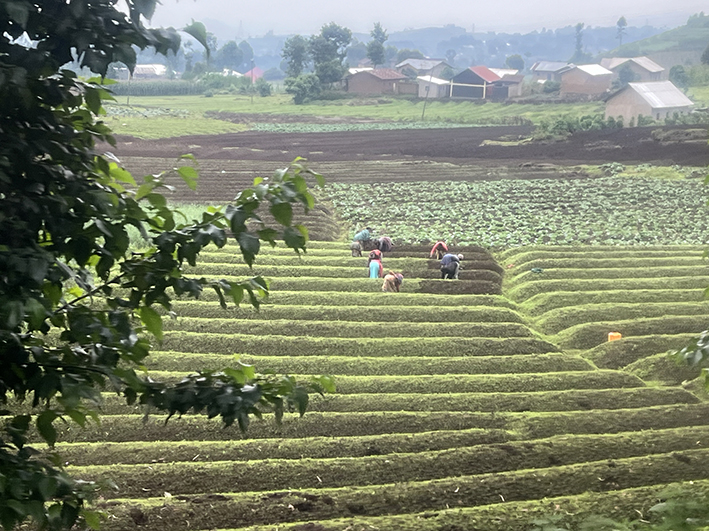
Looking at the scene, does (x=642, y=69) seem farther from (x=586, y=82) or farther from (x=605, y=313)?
(x=605, y=313)

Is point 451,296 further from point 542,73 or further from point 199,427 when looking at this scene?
point 542,73

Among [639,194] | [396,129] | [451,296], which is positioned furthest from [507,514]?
[396,129]

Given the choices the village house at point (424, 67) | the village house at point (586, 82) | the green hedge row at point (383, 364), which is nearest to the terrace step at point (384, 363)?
the green hedge row at point (383, 364)

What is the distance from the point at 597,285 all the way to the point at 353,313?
7305 mm

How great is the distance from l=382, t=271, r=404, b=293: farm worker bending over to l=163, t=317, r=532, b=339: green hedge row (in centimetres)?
208

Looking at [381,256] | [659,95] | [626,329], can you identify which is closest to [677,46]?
[659,95]

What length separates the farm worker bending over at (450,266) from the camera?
2022 centimetres

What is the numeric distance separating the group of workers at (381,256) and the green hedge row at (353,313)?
1.23m

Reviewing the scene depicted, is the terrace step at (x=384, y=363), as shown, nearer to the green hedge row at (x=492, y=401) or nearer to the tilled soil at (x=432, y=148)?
the green hedge row at (x=492, y=401)

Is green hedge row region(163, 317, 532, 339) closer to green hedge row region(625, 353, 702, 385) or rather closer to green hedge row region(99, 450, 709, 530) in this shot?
green hedge row region(625, 353, 702, 385)

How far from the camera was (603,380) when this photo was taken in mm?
14602

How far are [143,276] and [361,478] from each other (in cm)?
765

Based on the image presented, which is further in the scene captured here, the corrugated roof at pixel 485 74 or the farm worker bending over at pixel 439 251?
the corrugated roof at pixel 485 74

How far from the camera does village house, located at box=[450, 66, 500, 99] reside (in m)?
82.3
